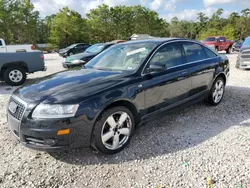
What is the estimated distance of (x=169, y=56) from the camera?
156 inches

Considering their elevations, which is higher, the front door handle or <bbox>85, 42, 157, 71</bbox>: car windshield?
<bbox>85, 42, 157, 71</bbox>: car windshield

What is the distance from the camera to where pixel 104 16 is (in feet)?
145

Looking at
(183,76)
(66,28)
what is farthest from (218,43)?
(66,28)

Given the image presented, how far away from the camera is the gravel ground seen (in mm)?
2621

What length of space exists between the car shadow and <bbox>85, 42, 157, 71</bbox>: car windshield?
3.28 ft

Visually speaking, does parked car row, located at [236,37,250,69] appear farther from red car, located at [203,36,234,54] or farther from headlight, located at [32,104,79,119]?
red car, located at [203,36,234,54]

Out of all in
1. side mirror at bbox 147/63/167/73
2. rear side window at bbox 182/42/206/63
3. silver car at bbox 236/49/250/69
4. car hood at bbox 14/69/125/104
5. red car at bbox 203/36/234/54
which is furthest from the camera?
red car at bbox 203/36/234/54

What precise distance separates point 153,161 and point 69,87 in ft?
4.91

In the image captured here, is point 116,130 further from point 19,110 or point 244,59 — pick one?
point 244,59

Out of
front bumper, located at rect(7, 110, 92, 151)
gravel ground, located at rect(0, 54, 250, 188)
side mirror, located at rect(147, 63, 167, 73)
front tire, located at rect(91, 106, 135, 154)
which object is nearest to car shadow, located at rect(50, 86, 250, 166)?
gravel ground, located at rect(0, 54, 250, 188)

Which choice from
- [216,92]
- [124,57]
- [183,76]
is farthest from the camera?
[216,92]

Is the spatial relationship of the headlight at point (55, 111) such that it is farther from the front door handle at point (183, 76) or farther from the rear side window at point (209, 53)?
the rear side window at point (209, 53)

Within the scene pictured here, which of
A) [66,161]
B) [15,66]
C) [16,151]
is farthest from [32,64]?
[66,161]

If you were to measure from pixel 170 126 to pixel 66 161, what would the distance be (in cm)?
192
